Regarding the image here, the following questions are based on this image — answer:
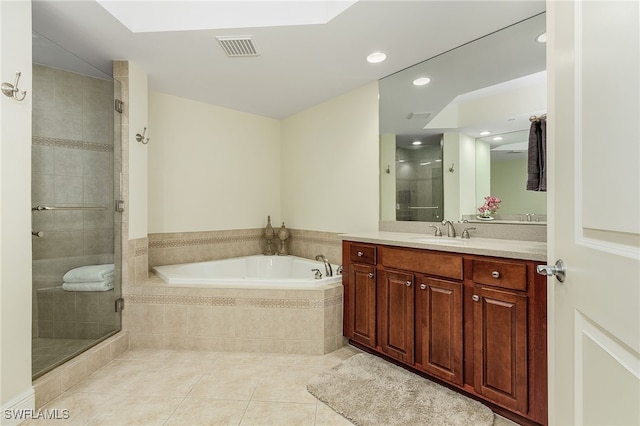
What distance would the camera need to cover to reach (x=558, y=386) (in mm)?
957

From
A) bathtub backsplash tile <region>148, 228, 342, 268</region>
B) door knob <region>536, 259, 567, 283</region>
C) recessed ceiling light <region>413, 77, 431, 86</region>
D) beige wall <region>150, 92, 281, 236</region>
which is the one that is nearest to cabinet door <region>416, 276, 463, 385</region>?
door knob <region>536, 259, 567, 283</region>

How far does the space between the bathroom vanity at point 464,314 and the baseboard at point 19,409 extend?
78.0 inches

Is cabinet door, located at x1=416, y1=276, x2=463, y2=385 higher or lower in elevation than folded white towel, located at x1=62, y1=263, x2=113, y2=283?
lower

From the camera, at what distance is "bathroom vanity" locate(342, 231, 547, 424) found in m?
1.58

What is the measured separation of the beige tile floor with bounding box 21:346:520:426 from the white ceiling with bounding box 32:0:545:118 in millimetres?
2048

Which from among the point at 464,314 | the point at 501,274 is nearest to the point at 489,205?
the point at 501,274

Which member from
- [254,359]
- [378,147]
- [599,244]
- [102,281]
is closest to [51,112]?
[102,281]

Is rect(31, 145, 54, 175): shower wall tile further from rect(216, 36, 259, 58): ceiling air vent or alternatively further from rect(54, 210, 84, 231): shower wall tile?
rect(216, 36, 259, 58): ceiling air vent

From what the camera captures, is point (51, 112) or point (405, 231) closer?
point (51, 112)

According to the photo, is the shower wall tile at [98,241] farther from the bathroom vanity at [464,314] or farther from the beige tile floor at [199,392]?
the bathroom vanity at [464,314]

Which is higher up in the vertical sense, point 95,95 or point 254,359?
point 95,95

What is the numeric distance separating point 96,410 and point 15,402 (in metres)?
0.36

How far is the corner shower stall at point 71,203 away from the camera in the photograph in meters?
2.02

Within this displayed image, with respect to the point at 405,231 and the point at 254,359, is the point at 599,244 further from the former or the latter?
the point at 254,359
